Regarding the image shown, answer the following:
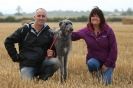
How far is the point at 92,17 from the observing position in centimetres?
979

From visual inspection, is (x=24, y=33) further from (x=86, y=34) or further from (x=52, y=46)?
(x=86, y=34)

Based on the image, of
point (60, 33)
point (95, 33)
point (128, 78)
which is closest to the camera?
point (60, 33)

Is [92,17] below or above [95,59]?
above

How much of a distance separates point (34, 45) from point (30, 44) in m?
0.09

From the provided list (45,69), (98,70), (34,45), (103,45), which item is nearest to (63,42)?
(34,45)

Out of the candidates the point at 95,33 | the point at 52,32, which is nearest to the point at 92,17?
the point at 95,33

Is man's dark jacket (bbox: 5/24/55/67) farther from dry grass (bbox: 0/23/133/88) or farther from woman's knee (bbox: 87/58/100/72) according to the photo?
woman's knee (bbox: 87/58/100/72)

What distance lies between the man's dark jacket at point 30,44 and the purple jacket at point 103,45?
750 millimetres

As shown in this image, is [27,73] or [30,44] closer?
[27,73]

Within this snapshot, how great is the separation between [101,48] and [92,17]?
2.38 ft

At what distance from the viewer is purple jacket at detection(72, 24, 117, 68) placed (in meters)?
9.70

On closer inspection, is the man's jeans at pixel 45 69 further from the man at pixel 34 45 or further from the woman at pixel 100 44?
the woman at pixel 100 44

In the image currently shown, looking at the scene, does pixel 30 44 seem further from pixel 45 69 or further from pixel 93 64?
pixel 93 64

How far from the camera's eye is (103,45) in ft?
32.1
